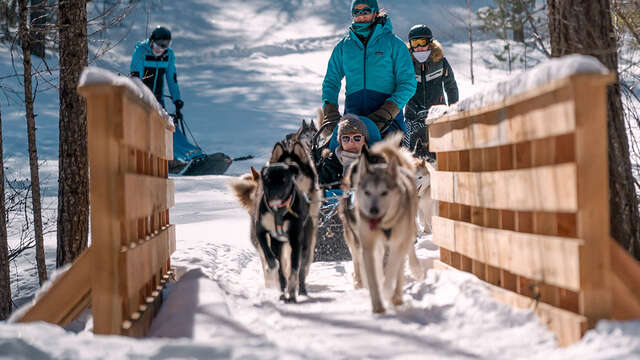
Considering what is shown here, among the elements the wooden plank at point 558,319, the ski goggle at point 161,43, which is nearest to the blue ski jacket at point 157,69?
the ski goggle at point 161,43

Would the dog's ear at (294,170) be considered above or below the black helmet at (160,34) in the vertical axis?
below

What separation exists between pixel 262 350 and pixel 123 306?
86 cm

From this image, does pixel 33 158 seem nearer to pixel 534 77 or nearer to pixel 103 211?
pixel 103 211

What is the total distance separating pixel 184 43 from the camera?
1428 inches

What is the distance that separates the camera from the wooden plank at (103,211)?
3.20 meters

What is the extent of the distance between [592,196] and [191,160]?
13651 mm

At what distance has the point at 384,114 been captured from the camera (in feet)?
22.3

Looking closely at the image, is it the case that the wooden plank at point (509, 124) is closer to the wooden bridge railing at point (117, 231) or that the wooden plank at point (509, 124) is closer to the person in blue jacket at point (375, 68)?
the person in blue jacket at point (375, 68)

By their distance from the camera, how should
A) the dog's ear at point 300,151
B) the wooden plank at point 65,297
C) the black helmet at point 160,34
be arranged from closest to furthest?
the wooden plank at point 65,297 → the dog's ear at point 300,151 → the black helmet at point 160,34

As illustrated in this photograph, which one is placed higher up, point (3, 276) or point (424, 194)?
point (424, 194)

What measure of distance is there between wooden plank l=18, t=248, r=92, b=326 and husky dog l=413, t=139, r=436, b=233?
486cm

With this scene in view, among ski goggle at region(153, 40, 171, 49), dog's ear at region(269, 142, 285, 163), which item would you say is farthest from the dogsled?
dog's ear at region(269, 142, 285, 163)

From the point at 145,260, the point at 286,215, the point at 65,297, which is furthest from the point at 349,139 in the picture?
the point at 65,297

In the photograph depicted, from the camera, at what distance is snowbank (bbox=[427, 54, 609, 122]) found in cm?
290
